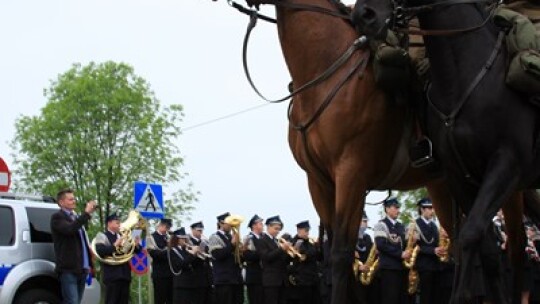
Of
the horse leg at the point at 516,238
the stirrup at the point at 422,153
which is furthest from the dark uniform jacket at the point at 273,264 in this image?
the stirrup at the point at 422,153

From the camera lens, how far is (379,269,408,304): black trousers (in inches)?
703

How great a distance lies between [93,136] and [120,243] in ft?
81.4

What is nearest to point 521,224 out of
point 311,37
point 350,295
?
point 350,295

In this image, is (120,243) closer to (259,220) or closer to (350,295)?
(259,220)

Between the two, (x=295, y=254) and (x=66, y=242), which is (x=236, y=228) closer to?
(x=295, y=254)

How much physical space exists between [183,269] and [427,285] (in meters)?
5.69

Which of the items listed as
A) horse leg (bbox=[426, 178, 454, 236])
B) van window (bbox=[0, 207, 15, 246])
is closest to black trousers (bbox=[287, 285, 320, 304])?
van window (bbox=[0, 207, 15, 246])

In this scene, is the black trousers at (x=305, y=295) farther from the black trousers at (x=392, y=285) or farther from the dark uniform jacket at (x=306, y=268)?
the black trousers at (x=392, y=285)

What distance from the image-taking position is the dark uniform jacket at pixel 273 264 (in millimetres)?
20453

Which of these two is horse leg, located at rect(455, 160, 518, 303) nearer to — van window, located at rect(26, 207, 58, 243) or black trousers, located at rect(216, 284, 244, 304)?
van window, located at rect(26, 207, 58, 243)

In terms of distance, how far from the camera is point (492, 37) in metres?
7.85

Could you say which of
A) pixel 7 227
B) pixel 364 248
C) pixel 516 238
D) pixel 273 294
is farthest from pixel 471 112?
pixel 273 294

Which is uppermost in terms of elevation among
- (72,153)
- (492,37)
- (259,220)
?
(72,153)

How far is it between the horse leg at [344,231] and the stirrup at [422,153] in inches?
20.3
